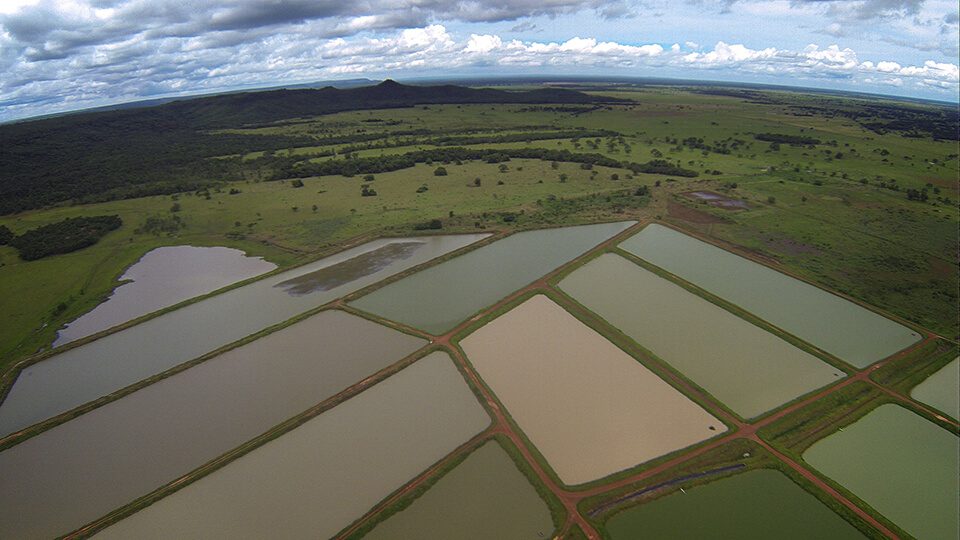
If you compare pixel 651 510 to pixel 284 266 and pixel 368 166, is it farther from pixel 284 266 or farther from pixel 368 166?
pixel 368 166

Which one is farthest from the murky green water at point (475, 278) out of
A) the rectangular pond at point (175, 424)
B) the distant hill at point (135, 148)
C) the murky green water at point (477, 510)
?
the distant hill at point (135, 148)

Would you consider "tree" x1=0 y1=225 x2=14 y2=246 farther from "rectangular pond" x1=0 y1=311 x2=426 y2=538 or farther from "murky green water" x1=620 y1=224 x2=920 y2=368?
"murky green water" x1=620 y1=224 x2=920 y2=368

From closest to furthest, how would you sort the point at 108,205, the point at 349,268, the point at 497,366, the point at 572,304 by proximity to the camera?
1. the point at 497,366
2. the point at 572,304
3. the point at 349,268
4. the point at 108,205

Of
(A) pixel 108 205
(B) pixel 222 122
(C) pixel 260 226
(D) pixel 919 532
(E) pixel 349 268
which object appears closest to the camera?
(D) pixel 919 532

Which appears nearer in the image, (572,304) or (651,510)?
(651,510)

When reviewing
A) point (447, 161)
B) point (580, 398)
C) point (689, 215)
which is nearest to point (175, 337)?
point (580, 398)

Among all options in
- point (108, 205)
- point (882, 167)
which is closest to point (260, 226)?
point (108, 205)

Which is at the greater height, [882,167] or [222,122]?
[882,167]
